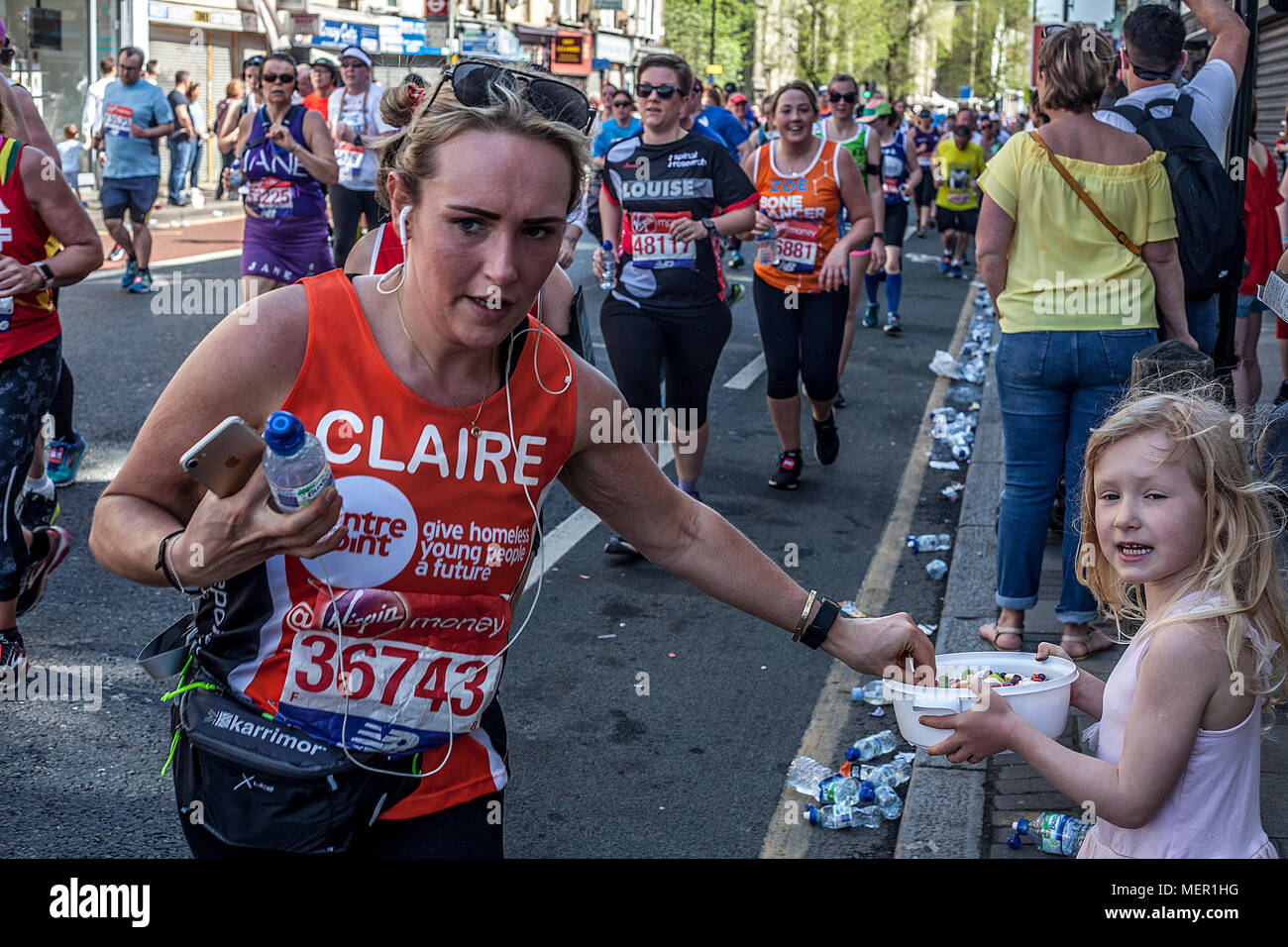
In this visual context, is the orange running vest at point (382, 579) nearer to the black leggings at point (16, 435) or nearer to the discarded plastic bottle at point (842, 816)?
the discarded plastic bottle at point (842, 816)

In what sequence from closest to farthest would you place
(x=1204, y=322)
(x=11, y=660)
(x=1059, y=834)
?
(x=1059, y=834) < (x=11, y=660) < (x=1204, y=322)

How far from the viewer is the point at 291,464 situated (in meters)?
1.81

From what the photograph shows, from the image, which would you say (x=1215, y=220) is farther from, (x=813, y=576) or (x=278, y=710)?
(x=278, y=710)

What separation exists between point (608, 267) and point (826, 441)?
1.78m

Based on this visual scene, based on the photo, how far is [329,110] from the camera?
12.9 m

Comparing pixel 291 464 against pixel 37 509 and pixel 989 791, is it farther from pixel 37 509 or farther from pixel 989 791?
pixel 37 509

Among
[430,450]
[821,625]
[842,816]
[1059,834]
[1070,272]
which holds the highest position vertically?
[1070,272]

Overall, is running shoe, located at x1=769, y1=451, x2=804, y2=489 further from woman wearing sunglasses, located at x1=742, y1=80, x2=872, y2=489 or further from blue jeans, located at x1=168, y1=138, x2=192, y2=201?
blue jeans, located at x1=168, y1=138, x2=192, y2=201

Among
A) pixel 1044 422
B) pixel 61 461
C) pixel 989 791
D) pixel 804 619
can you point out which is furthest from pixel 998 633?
pixel 61 461

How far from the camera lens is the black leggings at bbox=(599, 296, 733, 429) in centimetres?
659

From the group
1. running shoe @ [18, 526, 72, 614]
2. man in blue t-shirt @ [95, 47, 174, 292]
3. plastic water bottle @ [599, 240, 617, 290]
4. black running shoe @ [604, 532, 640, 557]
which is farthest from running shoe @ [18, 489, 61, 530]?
man in blue t-shirt @ [95, 47, 174, 292]

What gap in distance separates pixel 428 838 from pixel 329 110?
11673mm

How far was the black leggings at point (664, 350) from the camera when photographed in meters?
6.59

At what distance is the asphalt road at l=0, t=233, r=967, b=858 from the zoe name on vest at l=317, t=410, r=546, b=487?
6.28 ft
